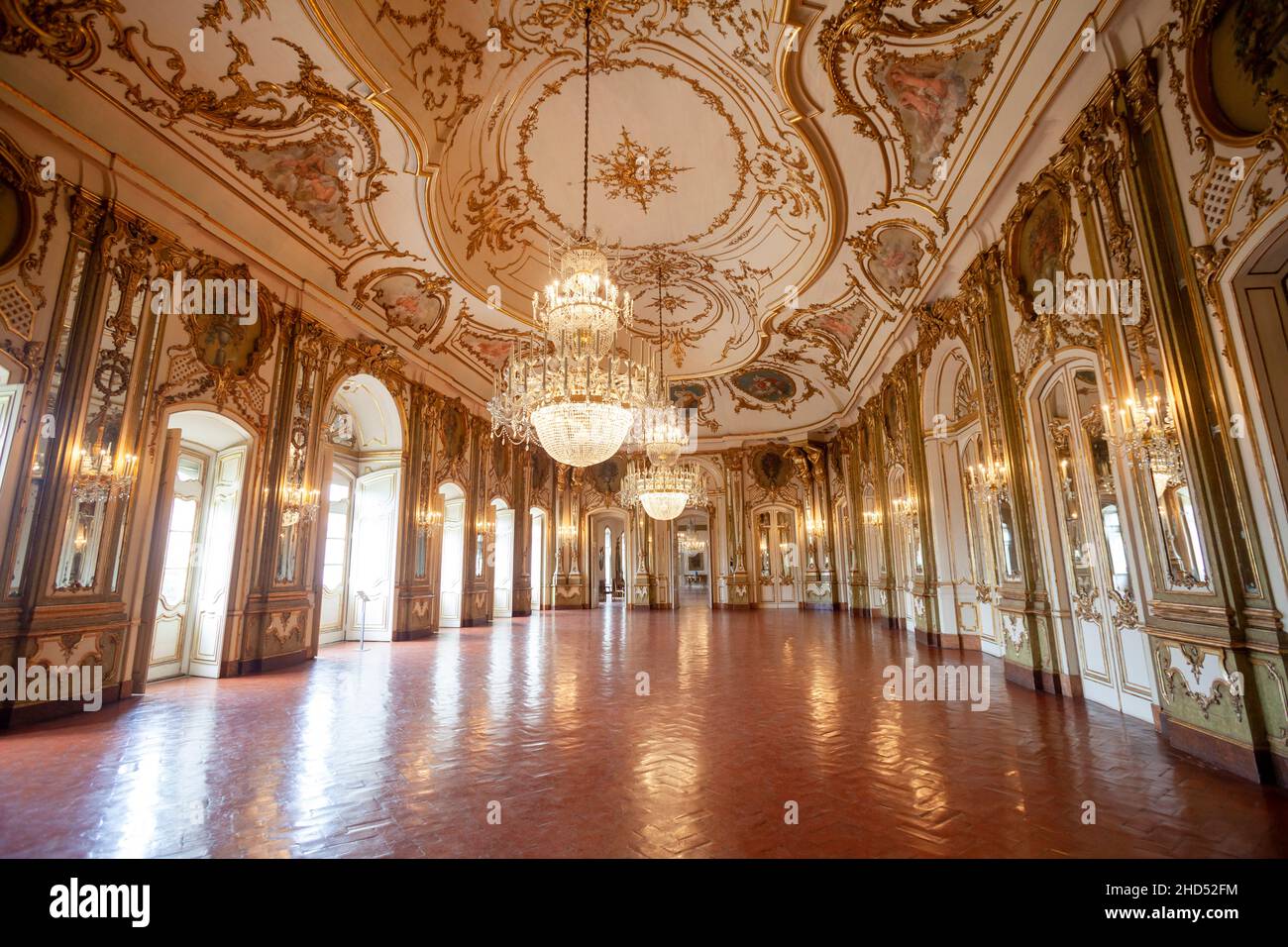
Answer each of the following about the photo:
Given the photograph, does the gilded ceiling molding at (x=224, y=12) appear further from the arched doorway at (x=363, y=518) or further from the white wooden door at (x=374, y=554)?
the white wooden door at (x=374, y=554)

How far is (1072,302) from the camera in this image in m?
4.82

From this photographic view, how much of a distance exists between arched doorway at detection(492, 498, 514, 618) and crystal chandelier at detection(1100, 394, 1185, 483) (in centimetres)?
1285

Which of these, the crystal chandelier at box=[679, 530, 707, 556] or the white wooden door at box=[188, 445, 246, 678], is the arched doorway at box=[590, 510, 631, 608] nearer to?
the crystal chandelier at box=[679, 530, 707, 556]

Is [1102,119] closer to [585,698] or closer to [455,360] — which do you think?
[585,698]

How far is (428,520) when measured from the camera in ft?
35.3

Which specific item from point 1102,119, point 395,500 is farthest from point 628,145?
point 395,500

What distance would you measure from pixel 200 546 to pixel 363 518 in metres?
3.33

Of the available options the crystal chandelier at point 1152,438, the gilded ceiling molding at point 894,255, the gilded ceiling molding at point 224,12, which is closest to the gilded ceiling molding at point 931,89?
the gilded ceiling molding at point 894,255

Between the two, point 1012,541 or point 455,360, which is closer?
point 1012,541

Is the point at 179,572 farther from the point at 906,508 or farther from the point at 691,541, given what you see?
the point at 691,541

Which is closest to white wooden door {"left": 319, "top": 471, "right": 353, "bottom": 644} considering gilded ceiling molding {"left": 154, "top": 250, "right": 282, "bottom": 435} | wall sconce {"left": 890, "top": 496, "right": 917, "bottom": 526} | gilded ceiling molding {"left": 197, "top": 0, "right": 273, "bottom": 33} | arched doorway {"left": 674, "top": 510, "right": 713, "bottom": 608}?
gilded ceiling molding {"left": 154, "top": 250, "right": 282, "bottom": 435}

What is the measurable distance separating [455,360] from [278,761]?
9.14 m

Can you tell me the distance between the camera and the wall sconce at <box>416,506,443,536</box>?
10602 millimetres

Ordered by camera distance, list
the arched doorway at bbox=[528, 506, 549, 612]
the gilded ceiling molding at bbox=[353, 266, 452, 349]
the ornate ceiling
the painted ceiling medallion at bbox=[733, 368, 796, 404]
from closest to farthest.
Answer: the ornate ceiling
the gilded ceiling molding at bbox=[353, 266, 452, 349]
the painted ceiling medallion at bbox=[733, 368, 796, 404]
the arched doorway at bbox=[528, 506, 549, 612]
